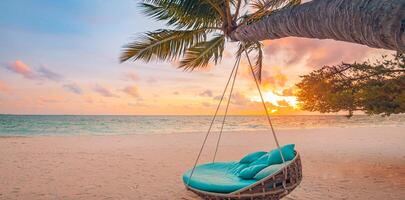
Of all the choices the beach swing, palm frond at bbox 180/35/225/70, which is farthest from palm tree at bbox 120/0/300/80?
the beach swing

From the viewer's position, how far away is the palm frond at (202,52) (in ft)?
18.0

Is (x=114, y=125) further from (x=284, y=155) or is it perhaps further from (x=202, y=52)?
(x=284, y=155)

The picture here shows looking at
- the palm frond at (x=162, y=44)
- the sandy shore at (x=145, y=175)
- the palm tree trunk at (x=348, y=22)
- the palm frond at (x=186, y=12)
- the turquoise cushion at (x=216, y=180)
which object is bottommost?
the sandy shore at (x=145, y=175)

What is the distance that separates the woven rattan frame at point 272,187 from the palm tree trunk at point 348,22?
1366 mm

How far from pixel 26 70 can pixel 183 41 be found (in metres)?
13.6

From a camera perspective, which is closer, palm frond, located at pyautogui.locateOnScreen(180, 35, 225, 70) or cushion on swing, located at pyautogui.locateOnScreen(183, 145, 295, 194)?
cushion on swing, located at pyautogui.locateOnScreen(183, 145, 295, 194)

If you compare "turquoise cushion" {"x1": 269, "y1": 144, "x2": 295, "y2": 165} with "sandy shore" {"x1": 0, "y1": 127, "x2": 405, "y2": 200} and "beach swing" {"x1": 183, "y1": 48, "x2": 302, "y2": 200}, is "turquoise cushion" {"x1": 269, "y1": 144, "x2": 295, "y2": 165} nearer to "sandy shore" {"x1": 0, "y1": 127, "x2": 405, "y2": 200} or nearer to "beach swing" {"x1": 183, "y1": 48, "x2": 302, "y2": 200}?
"beach swing" {"x1": 183, "y1": 48, "x2": 302, "y2": 200}

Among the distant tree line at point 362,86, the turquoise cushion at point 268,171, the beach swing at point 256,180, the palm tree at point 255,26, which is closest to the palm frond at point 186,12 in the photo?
the palm tree at point 255,26

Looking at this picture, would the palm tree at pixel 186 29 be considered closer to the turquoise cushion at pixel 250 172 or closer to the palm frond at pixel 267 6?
the palm frond at pixel 267 6

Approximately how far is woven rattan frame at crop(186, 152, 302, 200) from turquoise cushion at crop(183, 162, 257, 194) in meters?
0.08

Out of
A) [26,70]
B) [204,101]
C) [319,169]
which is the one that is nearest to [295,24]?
[319,169]

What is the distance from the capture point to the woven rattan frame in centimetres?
325

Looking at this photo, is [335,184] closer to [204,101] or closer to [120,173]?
[120,173]

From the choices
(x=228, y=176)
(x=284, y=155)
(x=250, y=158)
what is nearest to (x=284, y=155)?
(x=284, y=155)
